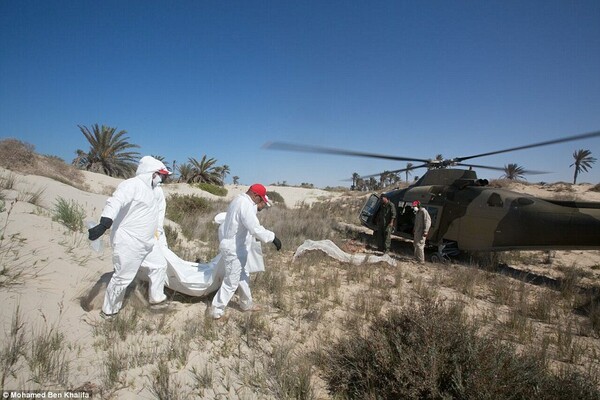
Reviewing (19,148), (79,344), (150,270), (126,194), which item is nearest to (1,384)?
(79,344)

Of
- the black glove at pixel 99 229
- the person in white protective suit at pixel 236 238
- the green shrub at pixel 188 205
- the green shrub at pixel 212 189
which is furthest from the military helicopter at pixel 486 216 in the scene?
the green shrub at pixel 212 189

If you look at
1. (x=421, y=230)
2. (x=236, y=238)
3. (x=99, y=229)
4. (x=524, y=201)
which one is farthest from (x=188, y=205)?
(x=524, y=201)

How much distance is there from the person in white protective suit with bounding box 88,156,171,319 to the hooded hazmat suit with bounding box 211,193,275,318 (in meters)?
0.79

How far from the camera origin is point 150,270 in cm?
377

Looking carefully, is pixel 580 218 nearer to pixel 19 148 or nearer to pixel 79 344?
pixel 79 344

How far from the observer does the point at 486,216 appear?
24.5 feet

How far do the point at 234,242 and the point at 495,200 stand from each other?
270 inches

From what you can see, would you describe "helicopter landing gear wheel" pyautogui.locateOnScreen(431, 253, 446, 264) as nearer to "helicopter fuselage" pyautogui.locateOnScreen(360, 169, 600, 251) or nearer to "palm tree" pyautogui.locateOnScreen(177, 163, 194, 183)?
"helicopter fuselage" pyautogui.locateOnScreen(360, 169, 600, 251)

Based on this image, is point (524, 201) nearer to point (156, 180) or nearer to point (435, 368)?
point (435, 368)

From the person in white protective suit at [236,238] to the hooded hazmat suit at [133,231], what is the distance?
32.3 inches

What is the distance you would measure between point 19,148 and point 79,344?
64.3 ft

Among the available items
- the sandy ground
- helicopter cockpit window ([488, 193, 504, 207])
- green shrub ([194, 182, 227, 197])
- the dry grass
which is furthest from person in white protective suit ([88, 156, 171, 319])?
green shrub ([194, 182, 227, 197])

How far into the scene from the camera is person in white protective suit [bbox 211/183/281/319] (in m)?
3.66

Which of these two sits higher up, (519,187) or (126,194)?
(519,187)
